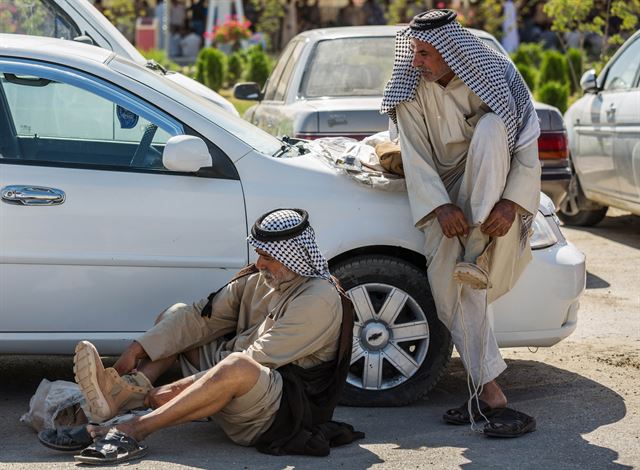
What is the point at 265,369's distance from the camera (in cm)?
496

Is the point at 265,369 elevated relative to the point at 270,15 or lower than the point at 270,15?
lower

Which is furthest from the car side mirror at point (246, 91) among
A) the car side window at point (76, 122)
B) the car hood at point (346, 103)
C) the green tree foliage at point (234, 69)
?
the green tree foliage at point (234, 69)

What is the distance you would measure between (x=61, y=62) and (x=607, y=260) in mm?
5328

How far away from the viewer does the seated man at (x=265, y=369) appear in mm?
4852

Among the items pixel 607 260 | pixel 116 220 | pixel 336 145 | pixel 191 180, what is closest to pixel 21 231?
pixel 116 220

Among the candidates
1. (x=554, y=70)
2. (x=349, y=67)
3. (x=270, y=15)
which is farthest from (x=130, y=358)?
(x=270, y=15)

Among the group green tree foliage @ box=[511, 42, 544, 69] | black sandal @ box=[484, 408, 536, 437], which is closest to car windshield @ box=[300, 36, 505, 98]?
black sandal @ box=[484, 408, 536, 437]

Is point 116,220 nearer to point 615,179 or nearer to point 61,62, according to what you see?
point 61,62

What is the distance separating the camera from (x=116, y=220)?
5.48 m

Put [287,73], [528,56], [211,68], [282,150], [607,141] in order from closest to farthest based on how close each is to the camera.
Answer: [282,150], [287,73], [607,141], [211,68], [528,56]

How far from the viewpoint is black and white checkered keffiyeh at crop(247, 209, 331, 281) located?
4.98m

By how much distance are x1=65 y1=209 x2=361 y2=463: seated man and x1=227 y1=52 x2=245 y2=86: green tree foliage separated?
1776cm

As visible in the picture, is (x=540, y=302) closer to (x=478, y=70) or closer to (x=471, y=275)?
(x=471, y=275)

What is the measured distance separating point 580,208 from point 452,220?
20.0ft
